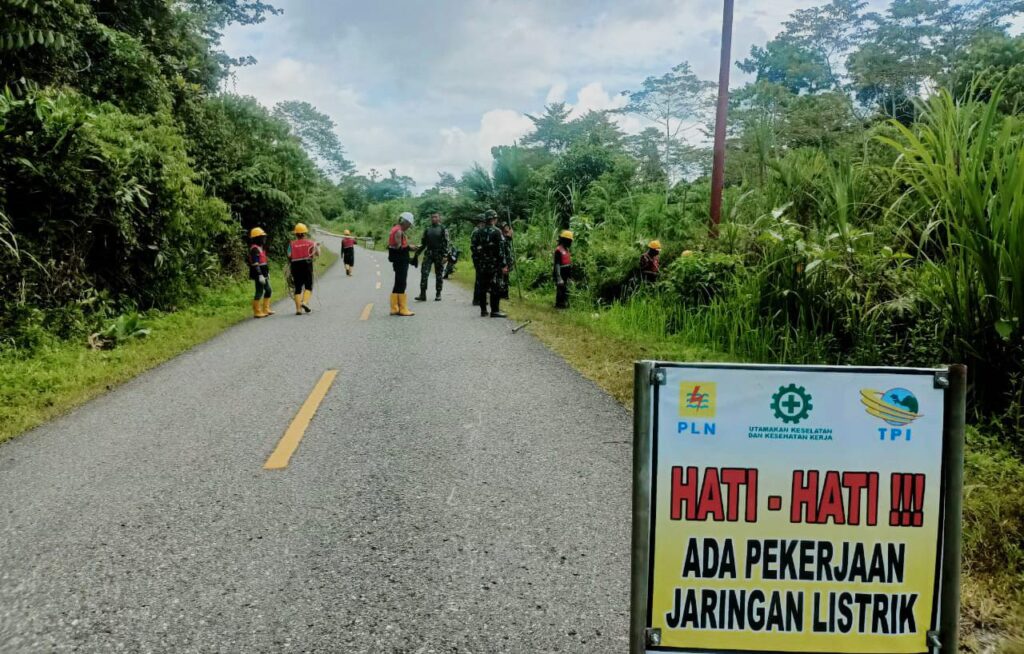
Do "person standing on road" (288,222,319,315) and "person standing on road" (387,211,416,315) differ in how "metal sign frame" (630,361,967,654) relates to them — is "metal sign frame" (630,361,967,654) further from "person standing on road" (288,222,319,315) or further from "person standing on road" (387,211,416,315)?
"person standing on road" (288,222,319,315)

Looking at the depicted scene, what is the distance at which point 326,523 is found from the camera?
3.56 meters

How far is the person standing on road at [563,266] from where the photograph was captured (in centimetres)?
1278

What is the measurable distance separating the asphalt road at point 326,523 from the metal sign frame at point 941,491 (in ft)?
2.78

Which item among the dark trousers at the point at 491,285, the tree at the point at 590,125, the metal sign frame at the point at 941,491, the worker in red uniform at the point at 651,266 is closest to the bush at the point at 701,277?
the worker in red uniform at the point at 651,266

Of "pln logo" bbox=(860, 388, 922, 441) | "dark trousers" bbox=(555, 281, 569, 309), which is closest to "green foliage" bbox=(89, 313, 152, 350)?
"dark trousers" bbox=(555, 281, 569, 309)

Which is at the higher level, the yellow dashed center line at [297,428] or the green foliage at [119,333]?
the green foliage at [119,333]

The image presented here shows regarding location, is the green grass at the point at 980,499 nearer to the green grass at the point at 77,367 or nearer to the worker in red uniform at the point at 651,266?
the worker in red uniform at the point at 651,266

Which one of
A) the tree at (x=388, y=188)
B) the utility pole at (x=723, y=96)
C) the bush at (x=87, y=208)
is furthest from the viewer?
the tree at (x=388, y=188)

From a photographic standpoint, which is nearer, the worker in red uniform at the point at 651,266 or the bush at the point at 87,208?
the bush at the point at 87,208

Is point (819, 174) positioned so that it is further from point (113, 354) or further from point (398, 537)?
point (113, 354)

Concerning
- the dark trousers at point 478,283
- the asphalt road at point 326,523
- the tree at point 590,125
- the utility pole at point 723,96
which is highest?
the tree at point 590,125

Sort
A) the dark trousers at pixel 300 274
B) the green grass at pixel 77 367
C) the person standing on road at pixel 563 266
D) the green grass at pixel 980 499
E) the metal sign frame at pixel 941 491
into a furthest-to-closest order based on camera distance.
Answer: the dark trousers at pixel 300 274
the person standing on road at pixel 563 266
the green grass at pixel 77 367
the green grass at pixel 980 499
the metal sign frame at pixel 941 491

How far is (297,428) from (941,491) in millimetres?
4512

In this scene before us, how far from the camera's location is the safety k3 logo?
1.81m
